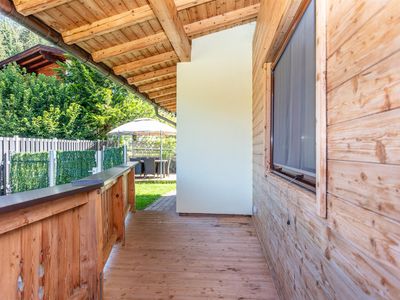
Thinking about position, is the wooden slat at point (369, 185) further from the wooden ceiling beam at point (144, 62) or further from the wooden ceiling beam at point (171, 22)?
the wooden ceiling beam at point (144, 62)

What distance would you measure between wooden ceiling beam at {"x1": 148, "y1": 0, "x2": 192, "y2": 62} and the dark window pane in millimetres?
1150

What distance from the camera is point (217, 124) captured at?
197 inches

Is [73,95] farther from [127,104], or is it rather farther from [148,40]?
[148,40]

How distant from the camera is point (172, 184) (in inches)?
356

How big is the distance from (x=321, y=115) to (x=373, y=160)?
46 centimetres

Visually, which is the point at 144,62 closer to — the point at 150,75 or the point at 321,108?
the point at 150,75

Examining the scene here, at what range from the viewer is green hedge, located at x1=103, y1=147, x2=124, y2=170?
5194 mm

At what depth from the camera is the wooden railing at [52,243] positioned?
1.25 meters

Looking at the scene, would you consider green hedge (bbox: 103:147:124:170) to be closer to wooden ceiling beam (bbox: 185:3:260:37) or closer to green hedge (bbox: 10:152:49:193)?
green hedge (bbox: 10:152:49:193)

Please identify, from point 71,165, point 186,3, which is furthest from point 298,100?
point 71,165

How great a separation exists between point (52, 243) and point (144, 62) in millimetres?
3669

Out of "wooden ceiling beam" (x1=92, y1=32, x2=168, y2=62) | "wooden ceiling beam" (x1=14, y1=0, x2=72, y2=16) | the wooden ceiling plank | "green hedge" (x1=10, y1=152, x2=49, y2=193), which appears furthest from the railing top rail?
"green hedge" (x1=10, y1=152, x2=49, y2=193)

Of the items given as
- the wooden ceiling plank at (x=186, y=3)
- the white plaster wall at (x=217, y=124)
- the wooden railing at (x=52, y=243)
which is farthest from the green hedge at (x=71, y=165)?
the wooden railing at (x=52, y=243)

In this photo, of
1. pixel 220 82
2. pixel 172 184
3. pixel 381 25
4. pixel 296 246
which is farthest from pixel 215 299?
pixel 172 184
